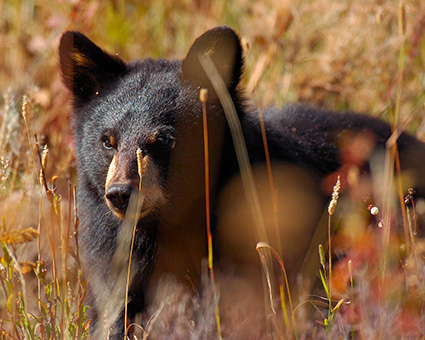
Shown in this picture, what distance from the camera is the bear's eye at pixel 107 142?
362 cm

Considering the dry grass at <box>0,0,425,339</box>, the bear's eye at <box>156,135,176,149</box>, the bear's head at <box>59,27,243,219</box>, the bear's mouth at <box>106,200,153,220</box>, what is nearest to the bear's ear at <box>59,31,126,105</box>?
the bear's head at <box>59,27,243,219</box>

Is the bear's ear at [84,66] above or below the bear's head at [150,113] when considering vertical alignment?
above

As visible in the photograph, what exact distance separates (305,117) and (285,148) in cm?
73

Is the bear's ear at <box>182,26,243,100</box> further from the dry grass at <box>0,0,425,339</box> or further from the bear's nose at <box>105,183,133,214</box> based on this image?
the bear's nose at <box>105,183,133,214</box>

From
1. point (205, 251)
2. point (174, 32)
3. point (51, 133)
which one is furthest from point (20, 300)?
point (174, 32)

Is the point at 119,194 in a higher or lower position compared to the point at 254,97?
lower

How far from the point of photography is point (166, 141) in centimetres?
358

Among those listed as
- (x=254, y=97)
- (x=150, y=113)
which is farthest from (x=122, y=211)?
(x=254, y=97)

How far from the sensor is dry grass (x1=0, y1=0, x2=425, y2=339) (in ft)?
9.71

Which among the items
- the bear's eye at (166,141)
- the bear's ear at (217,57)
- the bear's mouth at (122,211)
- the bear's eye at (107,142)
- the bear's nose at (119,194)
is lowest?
the bear's mouth at (122,211)

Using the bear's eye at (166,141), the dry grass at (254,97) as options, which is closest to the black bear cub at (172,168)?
the bear's eye at (166,141)

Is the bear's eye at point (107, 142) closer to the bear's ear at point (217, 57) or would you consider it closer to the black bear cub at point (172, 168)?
the black bear cub at point (172, 168)

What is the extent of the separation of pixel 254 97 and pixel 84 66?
5.65 ft

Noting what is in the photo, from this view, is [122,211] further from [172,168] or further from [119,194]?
[172,168]
